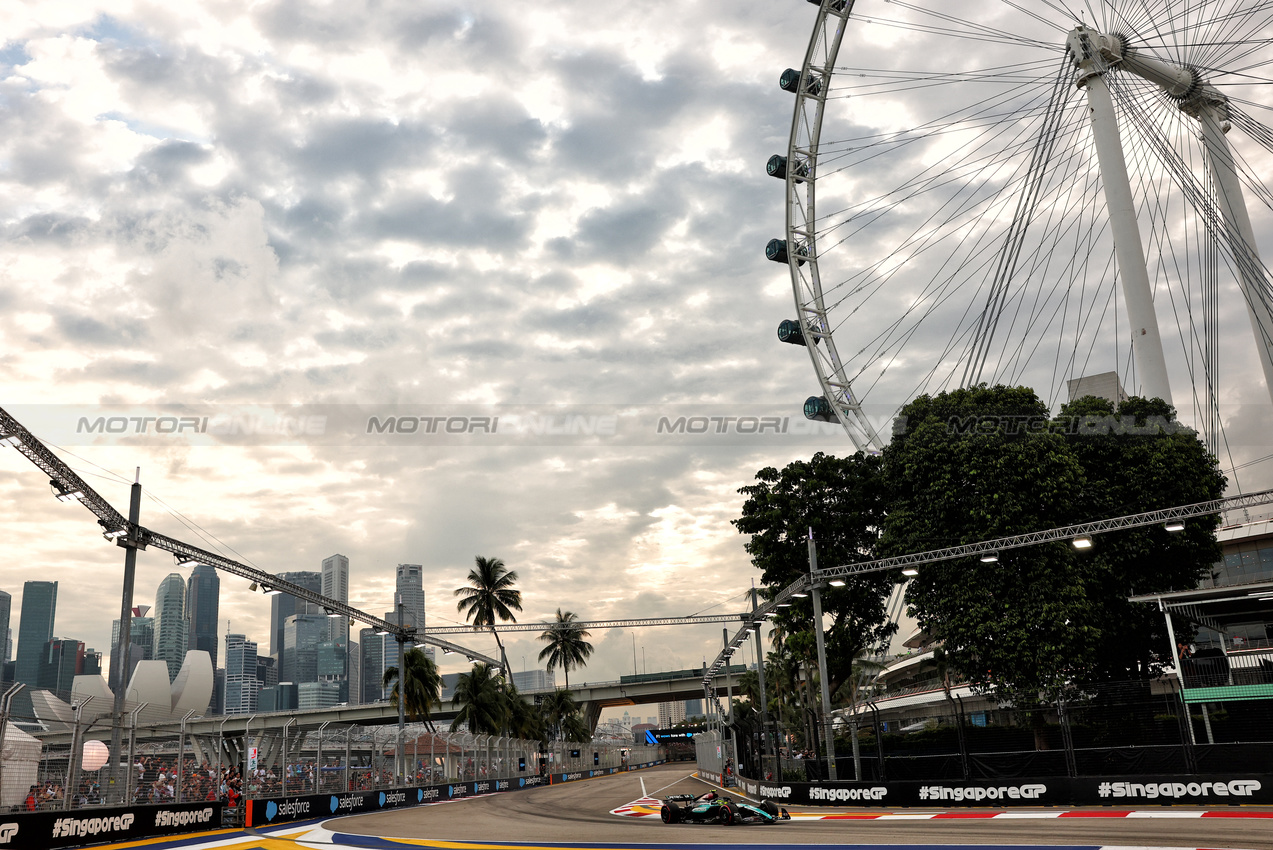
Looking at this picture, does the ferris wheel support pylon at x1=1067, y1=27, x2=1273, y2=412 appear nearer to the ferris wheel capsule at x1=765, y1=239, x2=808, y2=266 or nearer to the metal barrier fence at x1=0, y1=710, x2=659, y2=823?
the ferris wheel capsule at x1=765, y1=239, x2=808, y2=266

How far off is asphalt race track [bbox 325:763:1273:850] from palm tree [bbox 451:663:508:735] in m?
37.4

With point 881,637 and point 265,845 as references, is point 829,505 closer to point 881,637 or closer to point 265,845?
point 881,637

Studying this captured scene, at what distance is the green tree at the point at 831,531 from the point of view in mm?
38500

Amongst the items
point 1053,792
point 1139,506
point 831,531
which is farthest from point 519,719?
point 1053,792

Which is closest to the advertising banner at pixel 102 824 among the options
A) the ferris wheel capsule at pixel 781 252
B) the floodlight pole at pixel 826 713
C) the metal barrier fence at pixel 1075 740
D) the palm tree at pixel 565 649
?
the floodlight pole at pixel 826 713

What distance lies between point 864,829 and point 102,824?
16.9m

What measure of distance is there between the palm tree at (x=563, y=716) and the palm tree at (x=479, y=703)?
3052cm

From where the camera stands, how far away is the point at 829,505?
39406 mm

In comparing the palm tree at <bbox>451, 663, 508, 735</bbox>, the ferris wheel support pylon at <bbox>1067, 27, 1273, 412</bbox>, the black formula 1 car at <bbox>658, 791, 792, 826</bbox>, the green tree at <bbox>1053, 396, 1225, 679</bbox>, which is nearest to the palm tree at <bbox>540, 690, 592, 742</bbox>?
the palm tree at <bbox>451, 663, 508, 735</bbox>

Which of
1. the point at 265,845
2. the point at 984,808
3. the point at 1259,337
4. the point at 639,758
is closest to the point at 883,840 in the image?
the point at 984,808

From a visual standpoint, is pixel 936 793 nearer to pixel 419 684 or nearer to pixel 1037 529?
pixel 1037 529

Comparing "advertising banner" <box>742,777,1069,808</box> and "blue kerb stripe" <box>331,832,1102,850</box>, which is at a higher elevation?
"blue kerb stripe" <box>331,832,1102,850</box>

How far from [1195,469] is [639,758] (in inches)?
4281

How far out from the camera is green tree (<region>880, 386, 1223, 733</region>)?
3080 centimetres
